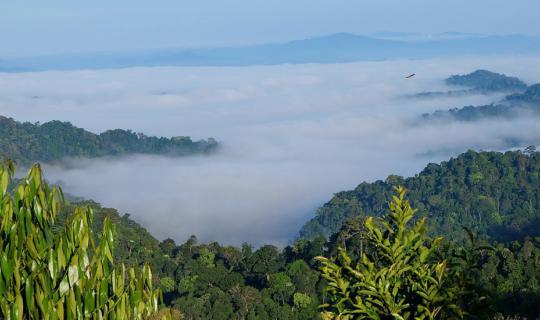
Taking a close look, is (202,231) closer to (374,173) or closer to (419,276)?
(374,173)

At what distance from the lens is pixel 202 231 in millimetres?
126000

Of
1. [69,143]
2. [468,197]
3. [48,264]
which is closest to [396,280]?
[48,264]

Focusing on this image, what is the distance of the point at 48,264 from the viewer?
6.91m

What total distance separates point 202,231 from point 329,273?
11829cm

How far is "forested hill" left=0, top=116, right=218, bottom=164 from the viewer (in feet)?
459

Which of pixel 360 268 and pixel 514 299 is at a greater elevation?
pixel 360 268

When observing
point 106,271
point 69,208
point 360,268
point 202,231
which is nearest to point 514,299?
point 360,268

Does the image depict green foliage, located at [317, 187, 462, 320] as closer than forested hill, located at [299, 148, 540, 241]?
Yes

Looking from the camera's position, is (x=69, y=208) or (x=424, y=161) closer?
(x=69, y=208)

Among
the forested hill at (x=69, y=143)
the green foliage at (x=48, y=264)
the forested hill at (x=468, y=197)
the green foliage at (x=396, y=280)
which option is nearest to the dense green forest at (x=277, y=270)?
the green foliage at (x=396, y=280)

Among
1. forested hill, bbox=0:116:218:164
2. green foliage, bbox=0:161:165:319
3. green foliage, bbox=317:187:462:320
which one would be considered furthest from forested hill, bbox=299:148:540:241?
green foliage, bbox=0:161:165:319

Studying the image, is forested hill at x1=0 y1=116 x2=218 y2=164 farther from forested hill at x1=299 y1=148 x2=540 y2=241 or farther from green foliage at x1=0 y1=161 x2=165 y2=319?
green foliage at x1=0 y1=161 x2=165 y2=319

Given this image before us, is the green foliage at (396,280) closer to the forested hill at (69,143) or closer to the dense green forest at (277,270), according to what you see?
the dense green forest at (277,270)

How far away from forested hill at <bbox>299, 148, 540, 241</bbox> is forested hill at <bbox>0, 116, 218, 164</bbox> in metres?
55.6
